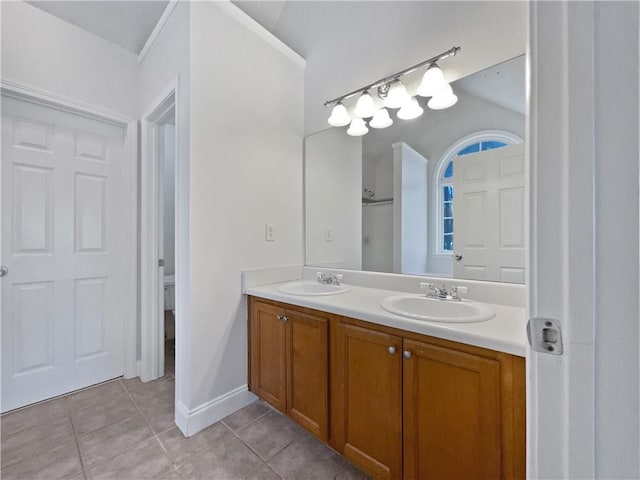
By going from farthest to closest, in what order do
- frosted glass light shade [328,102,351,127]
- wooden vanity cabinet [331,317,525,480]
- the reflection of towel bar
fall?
frosted glass light shade [328,102,351,127]
the reflection of towel bar
wooden vanity cabinet [331,317,525,480]

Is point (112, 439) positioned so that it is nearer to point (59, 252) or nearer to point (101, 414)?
point (101, 414)

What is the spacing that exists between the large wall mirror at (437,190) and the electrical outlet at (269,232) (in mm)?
354

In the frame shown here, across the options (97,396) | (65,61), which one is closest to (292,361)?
(97,396)

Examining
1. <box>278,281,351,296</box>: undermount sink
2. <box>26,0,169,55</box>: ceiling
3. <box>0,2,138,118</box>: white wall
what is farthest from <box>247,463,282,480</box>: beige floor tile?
<box>26,0,169,55</box>: ceiling

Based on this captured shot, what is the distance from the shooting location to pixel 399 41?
1.61 meters

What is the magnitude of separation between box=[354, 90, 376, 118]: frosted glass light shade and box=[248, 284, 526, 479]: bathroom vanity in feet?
3.69

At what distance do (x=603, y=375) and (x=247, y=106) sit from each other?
6.48 feet

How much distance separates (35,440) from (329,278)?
5.95ft

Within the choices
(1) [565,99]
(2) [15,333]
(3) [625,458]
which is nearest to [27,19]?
(2) [15,333]

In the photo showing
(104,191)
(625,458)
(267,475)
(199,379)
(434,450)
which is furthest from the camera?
(104,191)

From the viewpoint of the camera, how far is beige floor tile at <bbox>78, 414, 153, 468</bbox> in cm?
136

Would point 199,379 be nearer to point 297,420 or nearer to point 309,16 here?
point 297,420

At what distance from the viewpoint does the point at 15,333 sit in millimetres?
1722

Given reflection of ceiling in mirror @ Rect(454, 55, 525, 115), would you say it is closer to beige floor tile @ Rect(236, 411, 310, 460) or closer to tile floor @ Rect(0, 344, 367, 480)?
tile floor @ Rect(0, 344, 367, 480)
